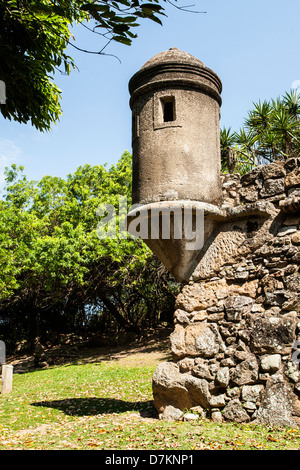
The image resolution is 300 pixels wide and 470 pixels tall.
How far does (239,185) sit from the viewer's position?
6219 millimetres

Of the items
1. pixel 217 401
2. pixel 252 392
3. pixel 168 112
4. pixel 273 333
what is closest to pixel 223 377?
pixel 217 401

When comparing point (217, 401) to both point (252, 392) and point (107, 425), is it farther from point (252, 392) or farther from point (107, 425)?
point (107, 425)

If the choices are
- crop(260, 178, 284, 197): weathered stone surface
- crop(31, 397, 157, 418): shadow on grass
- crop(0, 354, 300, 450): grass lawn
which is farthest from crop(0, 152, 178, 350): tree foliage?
crop(260, 178, 284, 197): weathered stone surface

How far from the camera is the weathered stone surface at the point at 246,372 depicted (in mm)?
5004

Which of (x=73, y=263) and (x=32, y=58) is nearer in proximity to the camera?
(x=32, y=58)

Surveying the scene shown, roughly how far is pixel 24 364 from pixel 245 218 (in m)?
14.5

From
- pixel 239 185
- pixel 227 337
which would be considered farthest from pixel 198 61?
pixel 227 337

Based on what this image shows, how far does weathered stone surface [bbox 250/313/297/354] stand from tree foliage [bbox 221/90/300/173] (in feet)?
34.8

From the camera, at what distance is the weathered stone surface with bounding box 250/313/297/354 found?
16.0 ft

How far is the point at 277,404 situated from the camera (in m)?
4.68

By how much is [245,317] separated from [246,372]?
70cm

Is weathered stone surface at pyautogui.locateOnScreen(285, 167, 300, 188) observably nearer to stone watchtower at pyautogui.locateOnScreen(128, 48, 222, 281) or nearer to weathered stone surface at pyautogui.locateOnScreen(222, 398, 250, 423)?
stone watchtower at pyautogui.locateOnScreen(128, 48, 222, 281)

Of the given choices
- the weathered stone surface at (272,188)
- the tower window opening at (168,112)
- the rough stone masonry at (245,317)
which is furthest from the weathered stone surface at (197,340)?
the tower window opening at (168,112)

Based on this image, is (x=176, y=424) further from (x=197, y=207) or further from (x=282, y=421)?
(x=197, y=207)
